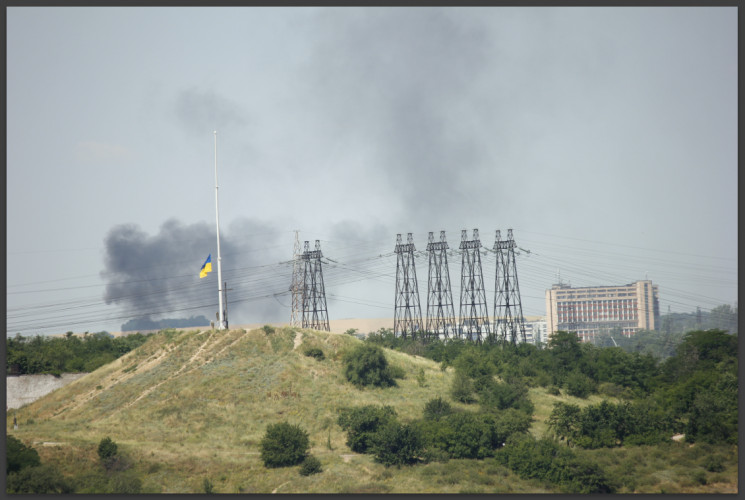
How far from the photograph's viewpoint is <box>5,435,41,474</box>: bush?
54.3 m

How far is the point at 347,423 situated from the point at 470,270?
55.1m

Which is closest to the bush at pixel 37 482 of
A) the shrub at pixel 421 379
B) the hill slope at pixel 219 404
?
the hill slope at pixel 219 404

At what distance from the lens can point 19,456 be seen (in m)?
55.0

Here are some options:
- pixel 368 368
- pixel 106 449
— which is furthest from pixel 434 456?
pixel 106 449

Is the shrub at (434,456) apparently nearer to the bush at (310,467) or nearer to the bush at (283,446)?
the bush at (310,467)

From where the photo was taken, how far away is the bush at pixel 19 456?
54.3 metres

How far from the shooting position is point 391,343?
120688 mm

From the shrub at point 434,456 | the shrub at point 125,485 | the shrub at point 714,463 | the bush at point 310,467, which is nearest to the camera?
the shrub at point 125,485

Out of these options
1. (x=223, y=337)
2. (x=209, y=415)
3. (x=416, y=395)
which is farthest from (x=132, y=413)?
(x=416, y=395)

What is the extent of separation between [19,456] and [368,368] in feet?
128

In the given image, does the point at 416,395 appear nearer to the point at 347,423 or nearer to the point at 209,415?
the point at 347,423

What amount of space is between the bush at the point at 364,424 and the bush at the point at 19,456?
1009 inches

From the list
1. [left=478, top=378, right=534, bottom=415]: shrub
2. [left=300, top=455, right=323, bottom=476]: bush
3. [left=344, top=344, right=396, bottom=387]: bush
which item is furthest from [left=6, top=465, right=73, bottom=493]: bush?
[left=478, top=378, right=534, bottom=415]: shrub

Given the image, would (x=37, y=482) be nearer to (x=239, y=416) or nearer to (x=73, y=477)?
(x=73, y=477)
